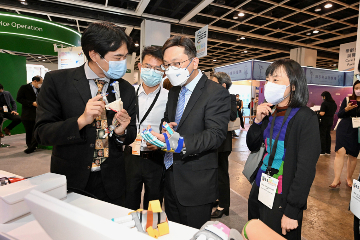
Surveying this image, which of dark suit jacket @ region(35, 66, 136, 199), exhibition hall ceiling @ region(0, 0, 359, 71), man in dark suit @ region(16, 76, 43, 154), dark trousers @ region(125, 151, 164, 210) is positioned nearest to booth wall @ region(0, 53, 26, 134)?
exhibition hall ceiling @ region(0, 0, 359, 71)

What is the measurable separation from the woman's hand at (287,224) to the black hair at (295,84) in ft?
2.38

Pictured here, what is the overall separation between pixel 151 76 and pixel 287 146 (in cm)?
129

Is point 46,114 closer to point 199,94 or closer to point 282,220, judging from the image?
point 199,94

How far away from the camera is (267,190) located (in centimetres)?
145

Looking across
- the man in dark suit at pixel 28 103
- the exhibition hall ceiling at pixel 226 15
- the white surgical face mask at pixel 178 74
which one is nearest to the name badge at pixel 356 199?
the white surgical face mask at pixel 178 74

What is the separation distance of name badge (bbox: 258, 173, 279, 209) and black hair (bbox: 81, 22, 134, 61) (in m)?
1.29

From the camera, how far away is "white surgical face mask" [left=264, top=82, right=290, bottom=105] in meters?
1.55

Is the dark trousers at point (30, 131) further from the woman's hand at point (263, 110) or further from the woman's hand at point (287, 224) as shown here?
the woman's hand at point (287, 224)

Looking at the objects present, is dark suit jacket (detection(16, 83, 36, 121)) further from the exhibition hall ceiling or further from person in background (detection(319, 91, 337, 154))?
person in background (detection(319, 91, 337, 154))

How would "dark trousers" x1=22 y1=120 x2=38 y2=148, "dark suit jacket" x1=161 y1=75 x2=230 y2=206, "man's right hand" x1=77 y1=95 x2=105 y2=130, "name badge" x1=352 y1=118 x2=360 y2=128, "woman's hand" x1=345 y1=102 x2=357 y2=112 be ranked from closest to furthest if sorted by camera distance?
"man's right hand" x1=77 y1=95 x2=105 y2=130 < "dark suit jacket" x1=161 y1=75 x2=230 y2=206 < "name badge" x1=352 y1=118 x2=360 y2=128 < "woman's hand" x1=345 y1=102 x2=357 y2=112 < "dark trousers" x1=22 y1=120 x2=38 y2=148

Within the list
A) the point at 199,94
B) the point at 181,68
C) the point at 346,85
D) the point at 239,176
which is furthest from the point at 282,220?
the point at 346,85

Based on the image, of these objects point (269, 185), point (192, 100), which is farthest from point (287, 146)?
point (192, 100)

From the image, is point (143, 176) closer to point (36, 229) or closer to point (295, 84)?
point (36, 229)

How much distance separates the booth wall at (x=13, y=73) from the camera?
8.15 metres
